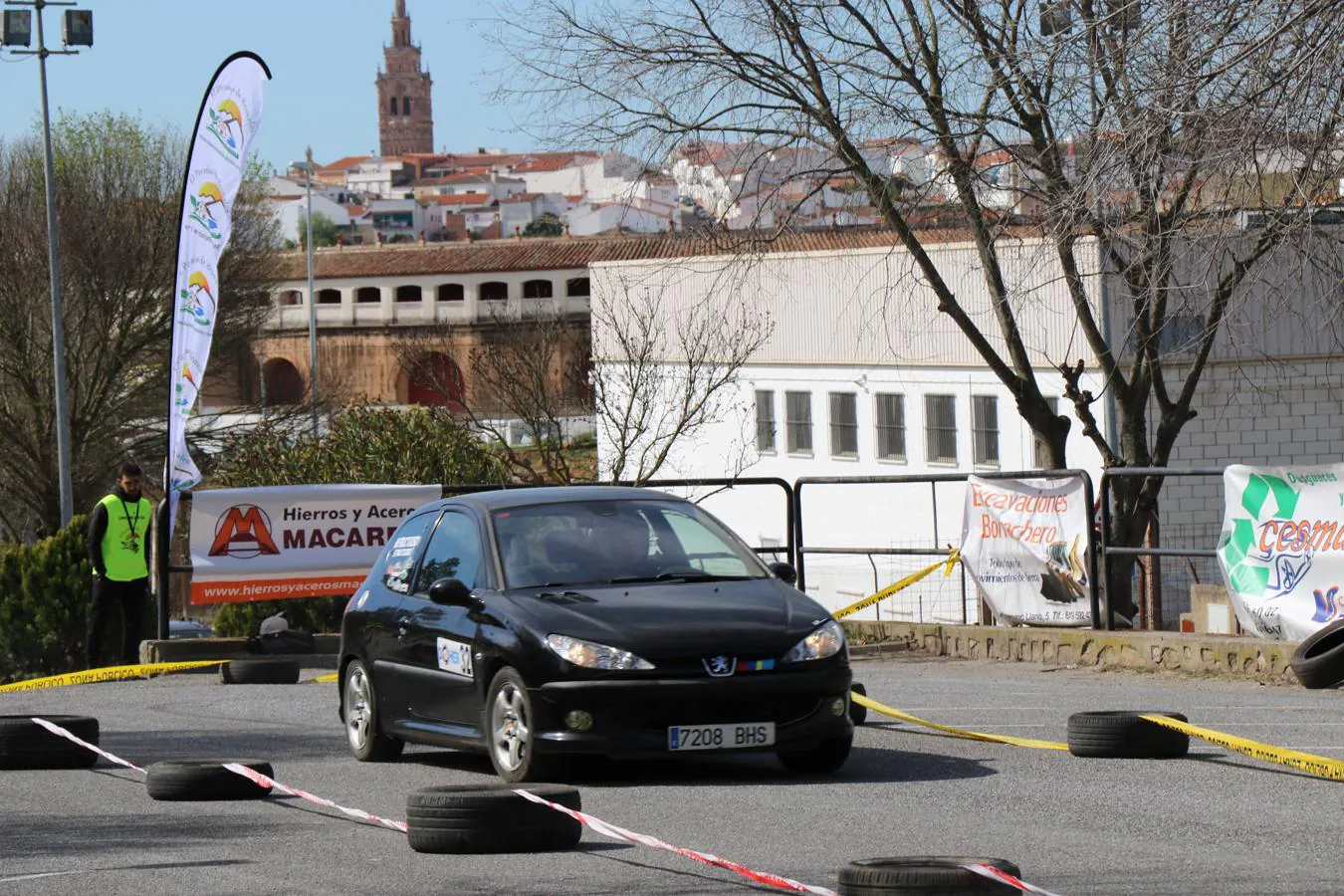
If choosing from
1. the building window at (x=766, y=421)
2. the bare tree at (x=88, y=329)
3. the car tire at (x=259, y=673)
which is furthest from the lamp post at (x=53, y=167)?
the car tire at (x=259, y=673)

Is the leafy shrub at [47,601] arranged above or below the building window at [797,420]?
below

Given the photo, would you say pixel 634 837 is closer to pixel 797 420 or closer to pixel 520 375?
pixel 520 375

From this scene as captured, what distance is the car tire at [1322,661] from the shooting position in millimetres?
11594

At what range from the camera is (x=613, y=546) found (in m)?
10.5

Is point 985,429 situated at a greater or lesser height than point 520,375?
lesser

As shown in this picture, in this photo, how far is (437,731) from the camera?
413 inches

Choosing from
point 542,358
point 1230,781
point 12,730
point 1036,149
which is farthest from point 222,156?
point 542,358

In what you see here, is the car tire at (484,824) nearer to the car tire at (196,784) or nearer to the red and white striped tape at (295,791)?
the red and white striped tape at (295,791)

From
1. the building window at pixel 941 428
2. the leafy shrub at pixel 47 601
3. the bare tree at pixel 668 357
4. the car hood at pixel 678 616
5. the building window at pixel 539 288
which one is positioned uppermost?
the building window at pixel 539 288

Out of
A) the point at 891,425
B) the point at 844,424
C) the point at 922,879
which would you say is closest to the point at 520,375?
the point at 844,424

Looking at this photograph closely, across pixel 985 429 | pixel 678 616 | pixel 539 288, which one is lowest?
pixel 678 616

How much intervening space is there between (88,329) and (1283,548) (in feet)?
124

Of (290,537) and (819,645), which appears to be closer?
(819,645)

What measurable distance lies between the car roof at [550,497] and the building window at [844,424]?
126 feet
